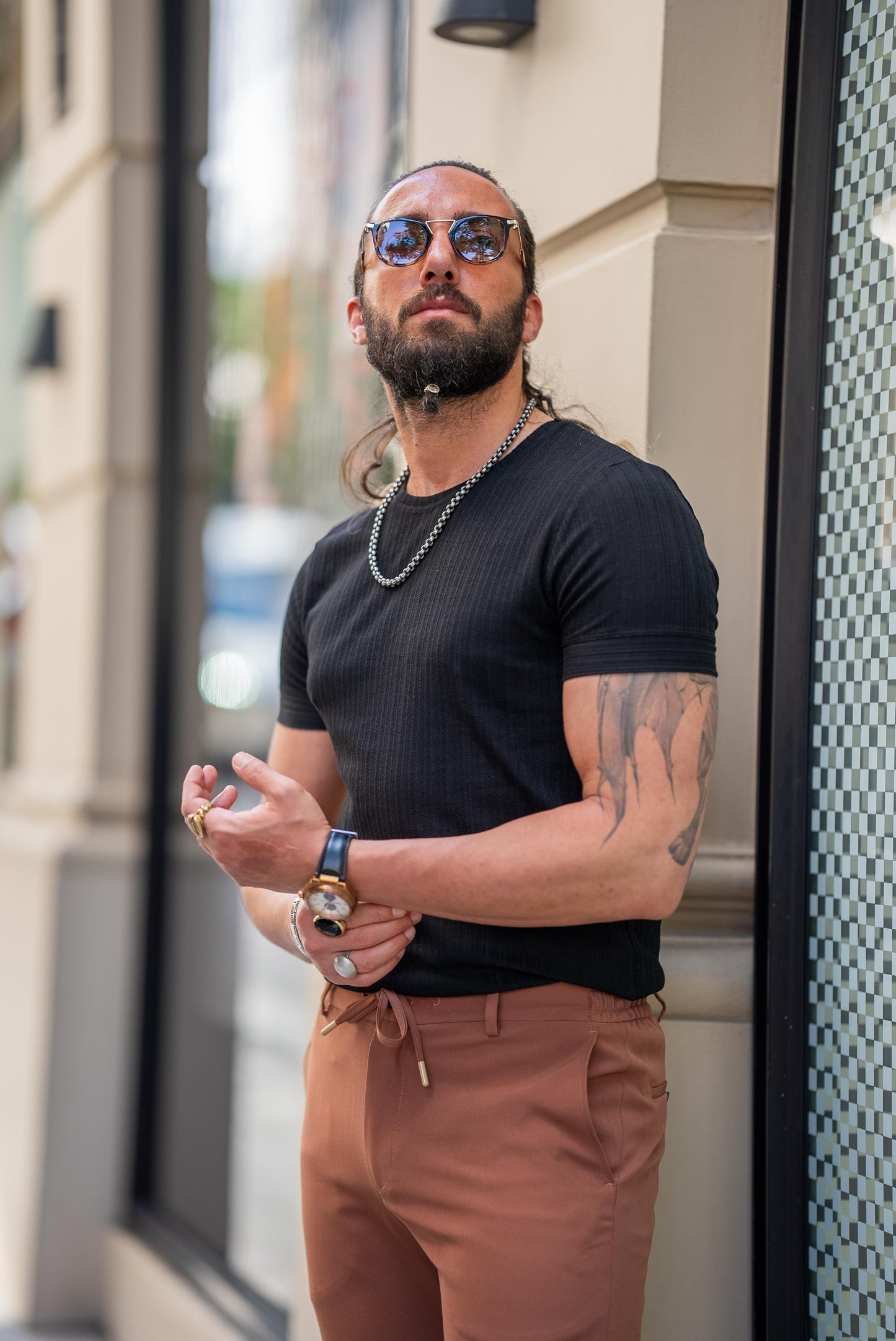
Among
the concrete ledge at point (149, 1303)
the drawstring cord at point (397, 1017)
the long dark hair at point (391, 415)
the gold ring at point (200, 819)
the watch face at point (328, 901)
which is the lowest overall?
the concrete ledge at point (149, 1303)

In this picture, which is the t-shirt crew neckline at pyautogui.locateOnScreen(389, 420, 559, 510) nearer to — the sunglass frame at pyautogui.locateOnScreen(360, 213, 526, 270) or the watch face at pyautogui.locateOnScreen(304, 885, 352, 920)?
the sunglass frame at pyautogui.locateOnScreen(360, 213, 526, 270)

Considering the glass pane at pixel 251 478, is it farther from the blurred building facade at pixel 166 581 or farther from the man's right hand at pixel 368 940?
the man's right hand at pixel 368 940

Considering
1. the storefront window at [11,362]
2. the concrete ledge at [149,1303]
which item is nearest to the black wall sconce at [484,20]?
the concrete ledge at [149,1303]

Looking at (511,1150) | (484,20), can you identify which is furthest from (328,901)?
(484,20)

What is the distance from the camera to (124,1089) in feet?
15.4

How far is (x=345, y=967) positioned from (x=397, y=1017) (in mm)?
101

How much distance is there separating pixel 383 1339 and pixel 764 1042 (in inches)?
30.5

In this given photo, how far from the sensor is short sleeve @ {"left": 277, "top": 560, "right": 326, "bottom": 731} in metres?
2.28

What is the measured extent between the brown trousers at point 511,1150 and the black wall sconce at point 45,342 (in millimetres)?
3692

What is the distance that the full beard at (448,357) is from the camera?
1.95m

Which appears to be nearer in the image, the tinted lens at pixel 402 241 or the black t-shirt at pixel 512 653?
the black t-shirt at pixel 512 653

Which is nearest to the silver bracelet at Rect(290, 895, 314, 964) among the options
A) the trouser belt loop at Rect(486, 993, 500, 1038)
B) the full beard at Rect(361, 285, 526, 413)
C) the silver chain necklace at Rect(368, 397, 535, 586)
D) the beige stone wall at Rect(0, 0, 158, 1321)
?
the trouser belt loop at Rect(486, 993, 500, 1038)

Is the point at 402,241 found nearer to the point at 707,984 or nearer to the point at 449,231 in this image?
the point at 449,231

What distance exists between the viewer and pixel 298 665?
91.0 inches
